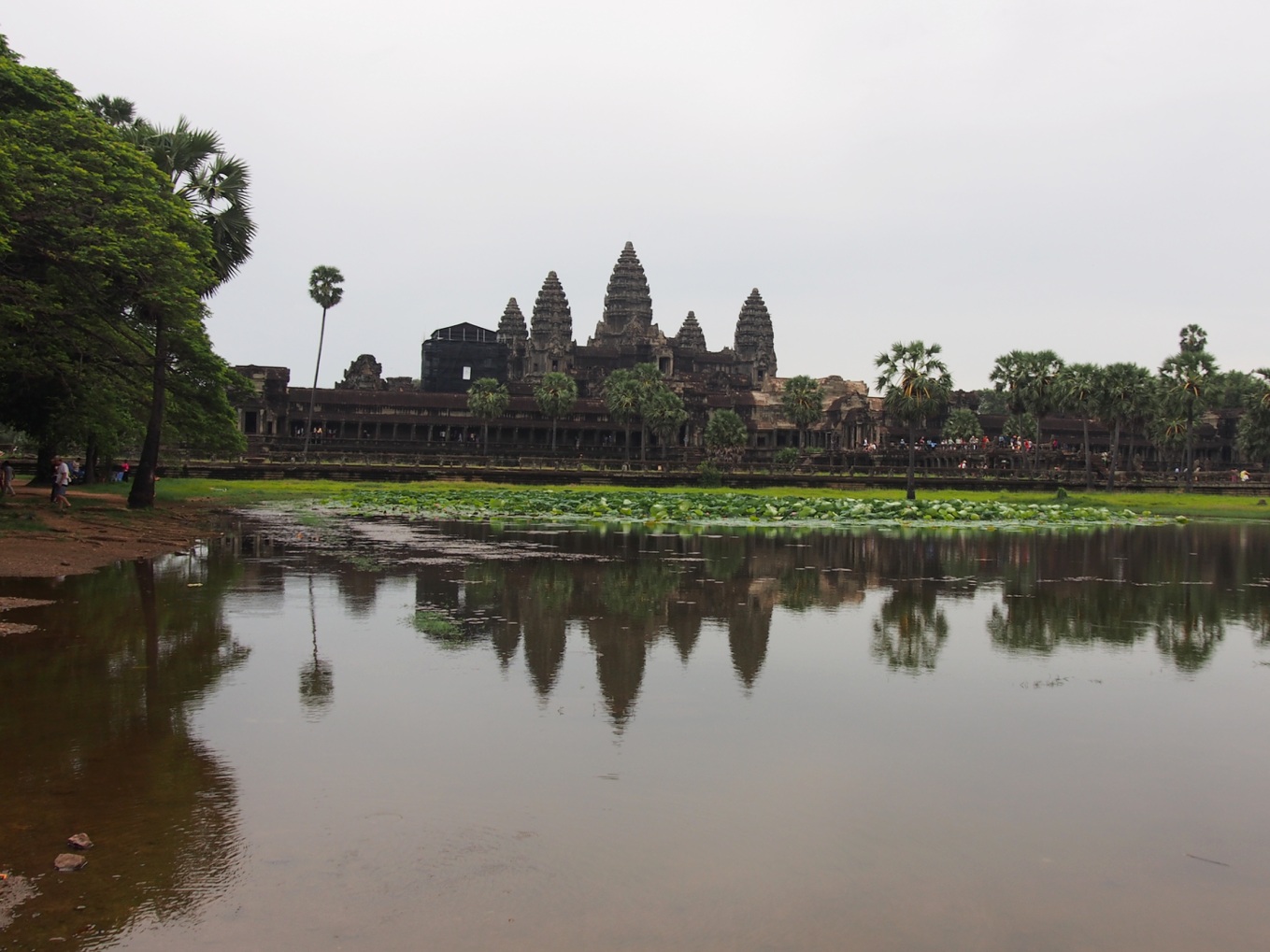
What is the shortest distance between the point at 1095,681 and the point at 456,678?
6507 mm

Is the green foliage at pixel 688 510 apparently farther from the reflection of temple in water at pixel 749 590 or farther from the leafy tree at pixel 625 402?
the leafy tree at pixel 625 402

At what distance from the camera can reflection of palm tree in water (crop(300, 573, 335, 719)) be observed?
936cm

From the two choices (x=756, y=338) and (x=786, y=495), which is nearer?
(x=786, y=495)

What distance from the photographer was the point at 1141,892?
594 cm

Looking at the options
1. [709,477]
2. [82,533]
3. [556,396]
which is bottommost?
[82,533]

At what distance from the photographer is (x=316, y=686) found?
Result: 10164mm

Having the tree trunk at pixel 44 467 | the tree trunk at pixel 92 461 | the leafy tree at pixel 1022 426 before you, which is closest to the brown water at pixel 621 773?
the tree trunk at pixel 44 467

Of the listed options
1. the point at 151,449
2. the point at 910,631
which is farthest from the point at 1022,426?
the point at 910,631

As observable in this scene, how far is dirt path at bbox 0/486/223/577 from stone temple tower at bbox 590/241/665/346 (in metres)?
100

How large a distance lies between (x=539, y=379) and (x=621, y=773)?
4469 inches

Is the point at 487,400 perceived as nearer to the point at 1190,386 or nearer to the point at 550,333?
the point at 550,333

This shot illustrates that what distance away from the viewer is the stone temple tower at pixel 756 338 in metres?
138

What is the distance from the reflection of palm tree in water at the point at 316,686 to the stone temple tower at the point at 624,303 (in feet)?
385

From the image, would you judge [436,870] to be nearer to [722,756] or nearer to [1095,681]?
[722,756]
